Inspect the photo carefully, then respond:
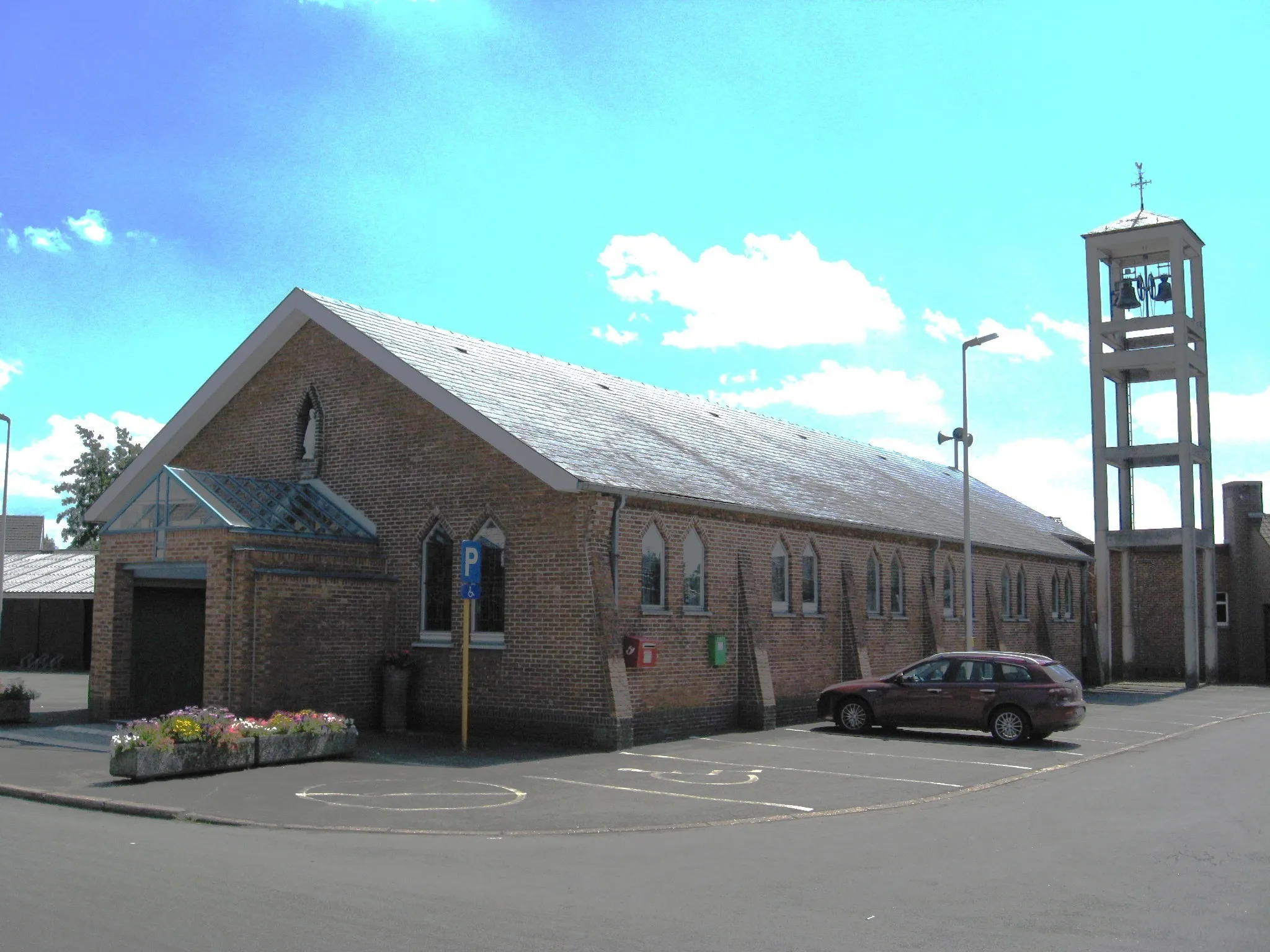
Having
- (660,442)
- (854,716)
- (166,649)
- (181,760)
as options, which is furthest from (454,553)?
(854,716)

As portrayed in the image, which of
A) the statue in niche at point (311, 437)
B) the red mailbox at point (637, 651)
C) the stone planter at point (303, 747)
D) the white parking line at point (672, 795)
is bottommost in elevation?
the white parking line at point (672, 795)

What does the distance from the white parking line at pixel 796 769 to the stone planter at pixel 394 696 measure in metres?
4.33

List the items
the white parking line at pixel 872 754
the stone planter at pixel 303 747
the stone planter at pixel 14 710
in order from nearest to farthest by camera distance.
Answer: the stone planter at pixel 303 747 < the white parking line at pixel 872 754 < the stone planter at pixel 14 710

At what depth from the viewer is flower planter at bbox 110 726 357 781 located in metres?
13.9

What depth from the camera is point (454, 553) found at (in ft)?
64.6

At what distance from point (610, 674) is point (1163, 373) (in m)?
30.3

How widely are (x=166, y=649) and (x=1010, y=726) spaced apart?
15.2m

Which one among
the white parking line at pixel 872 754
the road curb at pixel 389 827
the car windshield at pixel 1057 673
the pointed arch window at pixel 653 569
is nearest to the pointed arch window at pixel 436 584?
the pointed arch window at pixel 653 569

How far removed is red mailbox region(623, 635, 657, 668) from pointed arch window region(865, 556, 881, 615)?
31.3ft

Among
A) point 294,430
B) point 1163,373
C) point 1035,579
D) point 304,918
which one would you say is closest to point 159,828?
point 304,918

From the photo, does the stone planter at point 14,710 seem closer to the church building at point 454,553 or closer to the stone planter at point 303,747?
the church building at point 454,553

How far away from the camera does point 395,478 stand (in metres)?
20.8

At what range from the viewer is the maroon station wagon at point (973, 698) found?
19.4 m

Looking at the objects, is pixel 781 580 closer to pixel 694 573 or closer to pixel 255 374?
pixel 694 573
